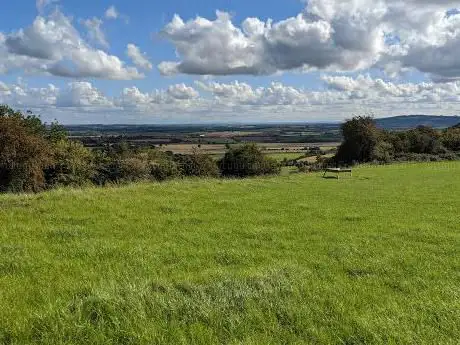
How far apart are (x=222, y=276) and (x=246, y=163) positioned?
243ft

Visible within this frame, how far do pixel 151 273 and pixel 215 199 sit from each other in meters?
11.4

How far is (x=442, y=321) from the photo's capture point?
624 centimetres

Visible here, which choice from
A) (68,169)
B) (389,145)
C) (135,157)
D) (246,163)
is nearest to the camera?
(68,169)

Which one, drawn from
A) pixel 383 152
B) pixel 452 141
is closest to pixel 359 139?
pixel 383 152

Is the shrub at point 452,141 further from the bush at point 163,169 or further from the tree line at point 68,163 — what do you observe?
the bush at point 163,169

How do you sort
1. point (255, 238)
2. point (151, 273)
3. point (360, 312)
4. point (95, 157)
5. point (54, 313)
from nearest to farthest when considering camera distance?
point (54, 313), point (360, 312), point (151, 273), point (255, 238), point (95, 157)

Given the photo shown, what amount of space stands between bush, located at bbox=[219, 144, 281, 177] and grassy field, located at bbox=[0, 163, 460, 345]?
62315 millimetres

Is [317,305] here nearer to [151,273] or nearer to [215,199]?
[151,273]

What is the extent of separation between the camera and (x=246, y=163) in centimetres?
8194

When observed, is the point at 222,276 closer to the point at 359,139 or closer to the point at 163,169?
the point at 163,169

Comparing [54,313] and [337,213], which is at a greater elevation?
[54,313]

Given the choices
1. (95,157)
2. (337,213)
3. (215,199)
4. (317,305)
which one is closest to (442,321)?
(317,305)

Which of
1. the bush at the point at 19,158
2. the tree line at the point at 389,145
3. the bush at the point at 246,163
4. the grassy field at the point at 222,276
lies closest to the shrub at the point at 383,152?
the tree line at the point at 389,145

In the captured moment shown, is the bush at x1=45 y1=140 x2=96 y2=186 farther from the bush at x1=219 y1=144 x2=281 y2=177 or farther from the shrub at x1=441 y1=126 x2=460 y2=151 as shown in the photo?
the shrub at x1=441 y1=126 x2=460 y2=151
